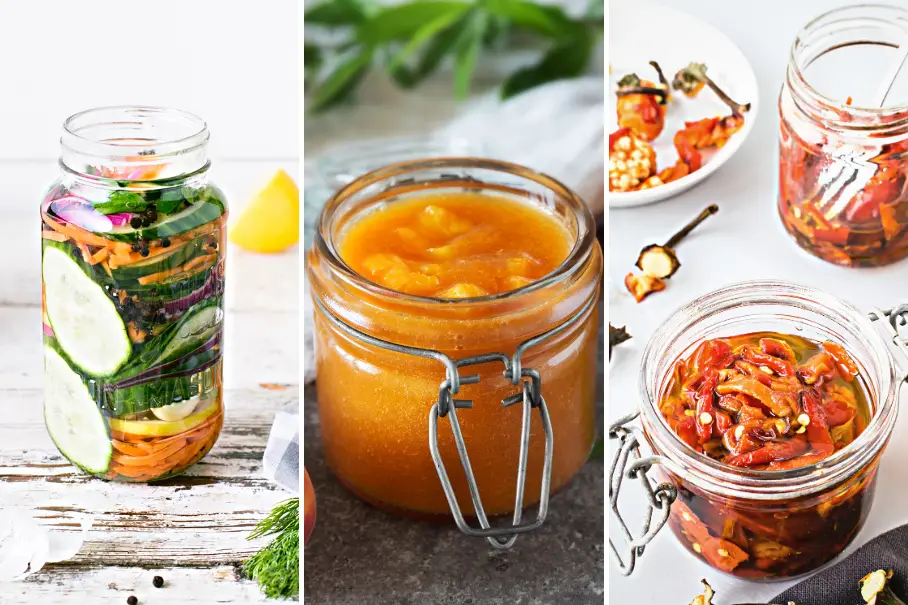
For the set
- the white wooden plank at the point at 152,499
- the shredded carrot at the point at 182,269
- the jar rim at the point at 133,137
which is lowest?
the white wooden plank at the point at 152,499

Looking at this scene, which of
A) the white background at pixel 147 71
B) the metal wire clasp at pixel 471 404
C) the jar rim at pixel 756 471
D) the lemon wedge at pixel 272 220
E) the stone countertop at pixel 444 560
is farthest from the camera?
the lemon wedge at pixel 272 220

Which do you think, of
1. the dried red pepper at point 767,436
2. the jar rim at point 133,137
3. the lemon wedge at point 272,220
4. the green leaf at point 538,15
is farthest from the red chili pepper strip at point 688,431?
the green leaf at point 538,15

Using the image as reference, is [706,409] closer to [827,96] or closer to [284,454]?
[827,96]

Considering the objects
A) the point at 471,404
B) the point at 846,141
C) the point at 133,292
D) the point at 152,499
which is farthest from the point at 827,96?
the point at 152,499

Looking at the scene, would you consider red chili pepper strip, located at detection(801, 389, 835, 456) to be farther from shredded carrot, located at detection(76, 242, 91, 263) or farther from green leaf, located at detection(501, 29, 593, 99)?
green leaf, located at detection(501, 29, 593, 99)

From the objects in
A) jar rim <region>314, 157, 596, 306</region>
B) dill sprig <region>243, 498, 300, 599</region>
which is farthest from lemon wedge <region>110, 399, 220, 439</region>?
jar rim <region>314, 157, 596, 306</region>

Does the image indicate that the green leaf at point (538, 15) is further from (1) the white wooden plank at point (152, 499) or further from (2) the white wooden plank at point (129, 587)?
(2) the white wooden plank at point (129, 587)
